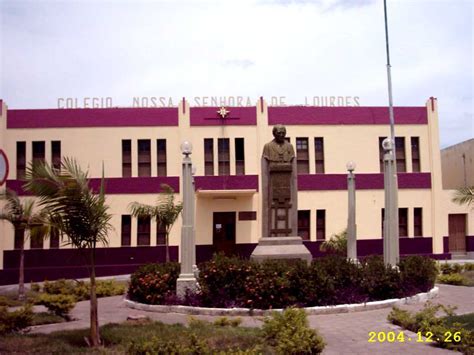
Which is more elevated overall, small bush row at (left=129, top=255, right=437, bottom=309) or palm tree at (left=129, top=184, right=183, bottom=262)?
palm tree at (left=129, top=184, right=183, bottom=262)

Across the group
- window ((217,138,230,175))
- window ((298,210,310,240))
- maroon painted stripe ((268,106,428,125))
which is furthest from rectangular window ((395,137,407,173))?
window ((217,138,230,175))

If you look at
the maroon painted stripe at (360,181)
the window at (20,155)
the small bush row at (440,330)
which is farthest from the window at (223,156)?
the small bush row at (440,330)

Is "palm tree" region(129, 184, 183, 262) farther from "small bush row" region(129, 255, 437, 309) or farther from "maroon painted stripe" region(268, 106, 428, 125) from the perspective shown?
"small bush row" region(129, 255, 437, 309)

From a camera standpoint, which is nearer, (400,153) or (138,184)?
(138,184)

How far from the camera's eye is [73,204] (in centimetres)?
828

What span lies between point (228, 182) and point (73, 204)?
17349 millimetres

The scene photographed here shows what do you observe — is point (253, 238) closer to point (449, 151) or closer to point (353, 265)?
point (353, 265)

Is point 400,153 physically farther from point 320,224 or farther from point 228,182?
point 228,182

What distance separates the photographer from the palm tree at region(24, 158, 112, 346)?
8.12m

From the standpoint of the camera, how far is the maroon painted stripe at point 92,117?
83.1ft

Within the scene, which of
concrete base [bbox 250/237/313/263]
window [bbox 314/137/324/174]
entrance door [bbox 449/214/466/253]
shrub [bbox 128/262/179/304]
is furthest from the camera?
entrance door [bbox 449/214/466/253]

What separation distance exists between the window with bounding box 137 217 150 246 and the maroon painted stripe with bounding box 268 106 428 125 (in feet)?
25.0

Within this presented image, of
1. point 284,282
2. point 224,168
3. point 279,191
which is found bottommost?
point 284,282

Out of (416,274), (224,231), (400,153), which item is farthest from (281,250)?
(400,153)
